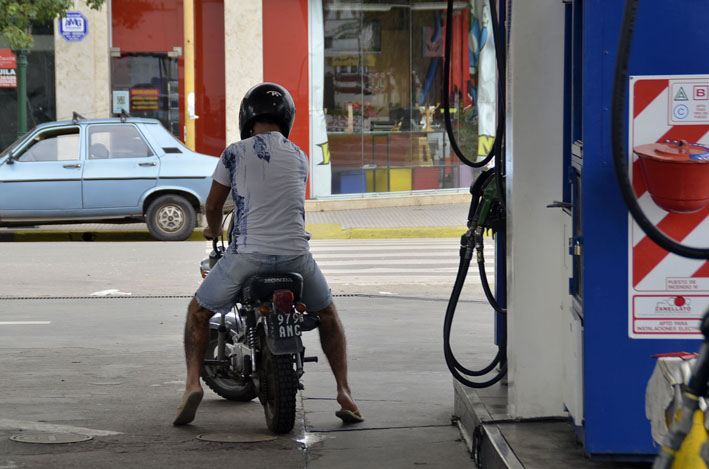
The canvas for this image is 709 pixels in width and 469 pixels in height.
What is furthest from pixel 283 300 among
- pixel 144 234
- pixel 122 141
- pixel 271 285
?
pixel 144 234

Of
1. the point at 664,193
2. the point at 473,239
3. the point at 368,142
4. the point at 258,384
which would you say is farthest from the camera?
the point at 368,142

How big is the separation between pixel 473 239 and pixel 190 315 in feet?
5.12

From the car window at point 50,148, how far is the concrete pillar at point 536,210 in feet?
40.9

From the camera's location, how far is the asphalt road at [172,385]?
560 cm

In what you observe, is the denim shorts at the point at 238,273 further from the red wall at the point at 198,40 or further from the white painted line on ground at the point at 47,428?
the red wall at the point at 198,40

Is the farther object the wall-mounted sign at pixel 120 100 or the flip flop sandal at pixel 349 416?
the wall-mounted sign at pixel 120 100

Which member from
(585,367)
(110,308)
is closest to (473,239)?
(585,367)

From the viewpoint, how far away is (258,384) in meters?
5.95

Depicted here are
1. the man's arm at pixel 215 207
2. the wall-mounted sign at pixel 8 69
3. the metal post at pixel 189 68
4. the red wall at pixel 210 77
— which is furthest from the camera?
the red wall at pixel 210 77

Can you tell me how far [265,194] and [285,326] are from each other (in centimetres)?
70

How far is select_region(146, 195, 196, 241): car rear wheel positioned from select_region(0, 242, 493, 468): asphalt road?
4242mm

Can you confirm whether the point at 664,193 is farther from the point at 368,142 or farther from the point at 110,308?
the point at 368,142

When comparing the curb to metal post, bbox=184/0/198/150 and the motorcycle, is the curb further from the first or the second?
the motorcycle

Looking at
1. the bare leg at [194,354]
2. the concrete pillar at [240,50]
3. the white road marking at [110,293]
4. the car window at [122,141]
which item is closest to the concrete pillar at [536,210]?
the bare leg at [194,354]
